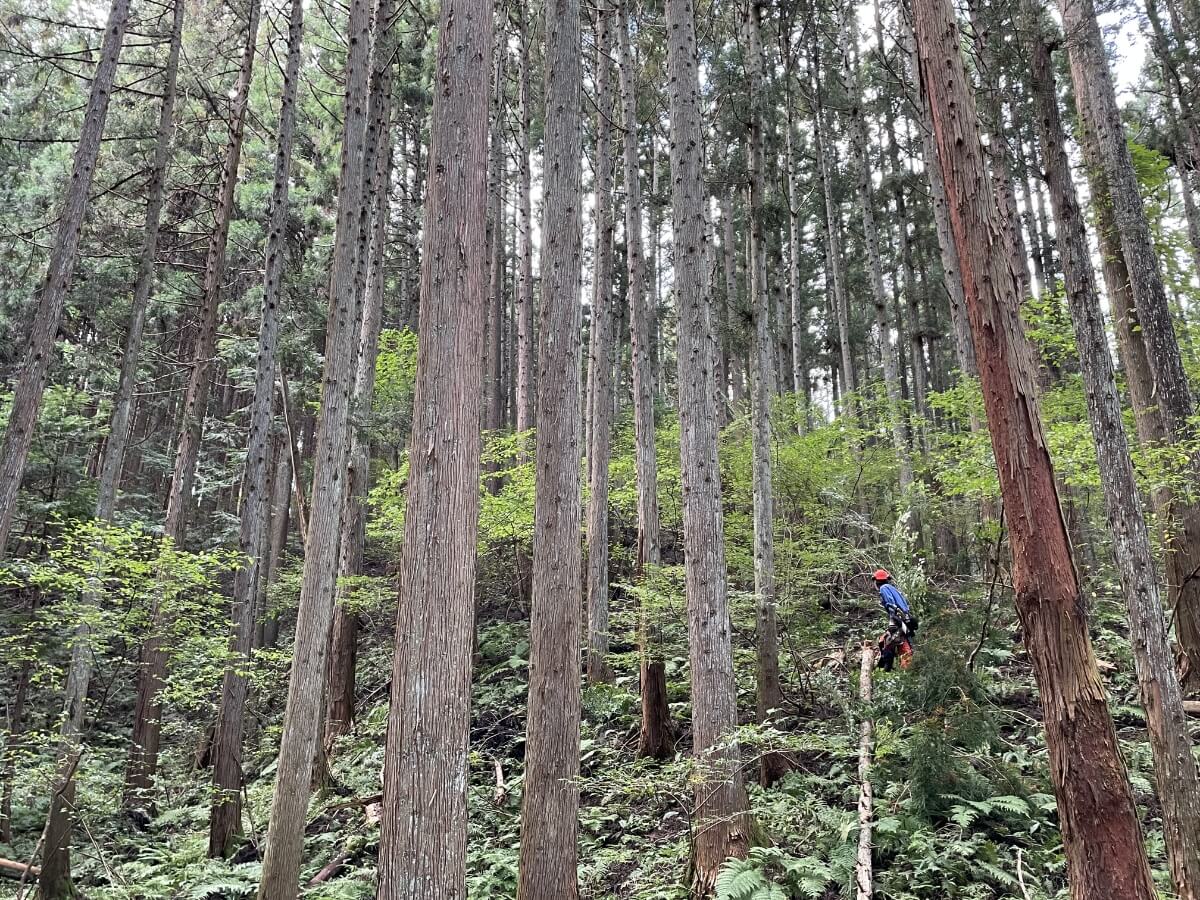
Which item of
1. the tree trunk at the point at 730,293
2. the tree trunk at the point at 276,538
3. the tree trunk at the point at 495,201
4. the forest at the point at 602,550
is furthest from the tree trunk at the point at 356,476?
the tree trunk at the point at 730,293

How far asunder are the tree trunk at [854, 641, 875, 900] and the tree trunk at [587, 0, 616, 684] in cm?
424

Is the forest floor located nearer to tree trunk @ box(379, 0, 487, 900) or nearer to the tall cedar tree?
the tall cedar tree

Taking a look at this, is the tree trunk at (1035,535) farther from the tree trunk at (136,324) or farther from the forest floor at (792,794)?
the tree trunk at (136,324)

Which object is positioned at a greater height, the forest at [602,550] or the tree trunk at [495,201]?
the tree trunk at [495,201]

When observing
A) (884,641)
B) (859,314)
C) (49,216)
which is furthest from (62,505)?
(859,314)

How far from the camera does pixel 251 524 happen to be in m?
9.62

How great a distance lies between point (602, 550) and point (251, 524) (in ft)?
18.0

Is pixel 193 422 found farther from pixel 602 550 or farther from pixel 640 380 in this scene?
pixel 640 380

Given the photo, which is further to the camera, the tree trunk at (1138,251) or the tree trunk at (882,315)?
the tree trunk at (882,315)

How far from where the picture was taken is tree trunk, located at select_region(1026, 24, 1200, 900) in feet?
15.0

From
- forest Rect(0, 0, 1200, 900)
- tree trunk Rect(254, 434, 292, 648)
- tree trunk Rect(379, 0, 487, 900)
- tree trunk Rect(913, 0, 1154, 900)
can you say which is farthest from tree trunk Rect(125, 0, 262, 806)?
tree trunk Rect(913, 0, 1154, 900)

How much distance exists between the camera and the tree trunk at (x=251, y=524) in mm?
8750

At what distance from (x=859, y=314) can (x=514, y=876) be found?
2769 cm

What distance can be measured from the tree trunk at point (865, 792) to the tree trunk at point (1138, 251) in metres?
3.44
